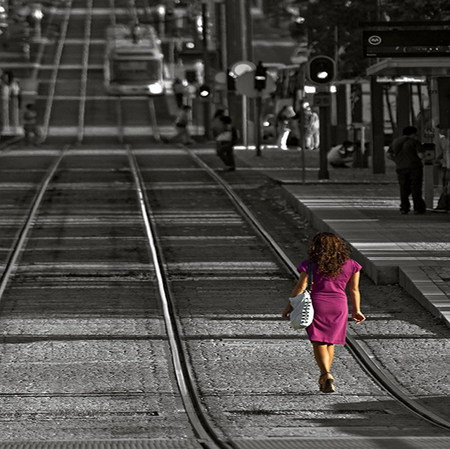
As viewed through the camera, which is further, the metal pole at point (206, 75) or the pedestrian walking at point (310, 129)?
the metal pole at point (206, 75)

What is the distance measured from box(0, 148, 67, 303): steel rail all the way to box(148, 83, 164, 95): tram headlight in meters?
40.5

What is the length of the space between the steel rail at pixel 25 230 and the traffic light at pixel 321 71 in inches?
222

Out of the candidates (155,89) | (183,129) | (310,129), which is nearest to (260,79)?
(310,129)

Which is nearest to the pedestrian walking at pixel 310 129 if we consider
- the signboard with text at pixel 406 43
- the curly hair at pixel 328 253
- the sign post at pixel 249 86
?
the sign post at pixel 249 86

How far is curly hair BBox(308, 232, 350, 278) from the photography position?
46.5 ft

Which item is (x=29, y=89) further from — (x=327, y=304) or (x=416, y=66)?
(x=327, y=304)

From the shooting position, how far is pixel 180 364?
16281 millimetres

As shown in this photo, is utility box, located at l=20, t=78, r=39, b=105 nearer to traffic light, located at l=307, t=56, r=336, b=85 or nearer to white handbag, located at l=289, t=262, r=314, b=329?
traffic light, located at l=307, t=56, r=336, b=85

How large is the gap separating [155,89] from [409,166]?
56538 millimetres

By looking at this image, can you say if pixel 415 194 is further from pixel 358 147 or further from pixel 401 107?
pixel 358 147

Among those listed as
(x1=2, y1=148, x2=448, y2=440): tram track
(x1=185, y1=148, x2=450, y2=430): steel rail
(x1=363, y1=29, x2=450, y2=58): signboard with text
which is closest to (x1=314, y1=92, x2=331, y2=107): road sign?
(x1=2, y1=148, x2=448, y2=440): tram track

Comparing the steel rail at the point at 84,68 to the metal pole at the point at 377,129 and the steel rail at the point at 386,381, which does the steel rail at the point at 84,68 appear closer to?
the metal pole at the point at 377,129

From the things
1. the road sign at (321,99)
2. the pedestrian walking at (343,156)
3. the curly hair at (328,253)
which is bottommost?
the pedestrian walking at (343,156)

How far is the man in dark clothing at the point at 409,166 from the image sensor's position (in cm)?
2912
